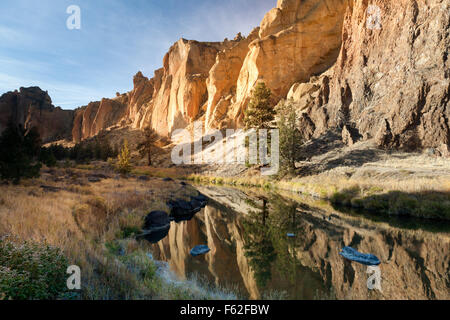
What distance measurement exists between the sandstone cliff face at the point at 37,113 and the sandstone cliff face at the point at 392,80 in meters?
121

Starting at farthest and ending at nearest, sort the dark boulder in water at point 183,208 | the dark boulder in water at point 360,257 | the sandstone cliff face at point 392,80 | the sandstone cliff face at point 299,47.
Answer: the sandstone cliff face at point 299,47
the sandstone cliff face at point 392,80
the dark boulder in water at point 183,208
the dark boulder in water at point 360,257

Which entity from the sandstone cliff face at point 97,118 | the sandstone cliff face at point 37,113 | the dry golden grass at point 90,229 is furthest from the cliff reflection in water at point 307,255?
the sandstone cliff face at point 37,113

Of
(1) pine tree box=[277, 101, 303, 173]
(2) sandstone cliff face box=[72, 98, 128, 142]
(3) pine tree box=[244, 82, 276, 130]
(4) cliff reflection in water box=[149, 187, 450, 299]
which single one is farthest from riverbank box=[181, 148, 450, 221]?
(2) sandstone cliff face box=[72, 98, 128, 142]

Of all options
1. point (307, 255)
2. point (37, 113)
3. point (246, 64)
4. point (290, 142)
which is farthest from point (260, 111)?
point (37, 113)

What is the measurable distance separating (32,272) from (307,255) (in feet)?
23.8

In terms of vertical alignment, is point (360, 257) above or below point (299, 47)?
below

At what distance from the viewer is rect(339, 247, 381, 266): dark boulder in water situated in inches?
271

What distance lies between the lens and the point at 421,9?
26.3 m

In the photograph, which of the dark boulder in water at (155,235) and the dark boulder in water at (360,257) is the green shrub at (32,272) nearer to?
the dark boulder in water at (155,235)

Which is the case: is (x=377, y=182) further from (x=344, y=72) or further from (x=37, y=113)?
(x=37, y=113)

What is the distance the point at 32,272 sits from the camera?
380cm

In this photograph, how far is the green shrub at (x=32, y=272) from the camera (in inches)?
130

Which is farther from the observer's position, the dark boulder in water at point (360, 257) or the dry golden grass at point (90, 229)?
the dark boulder in water at point (360, 257)

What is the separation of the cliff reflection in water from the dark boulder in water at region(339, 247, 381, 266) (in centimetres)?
25
